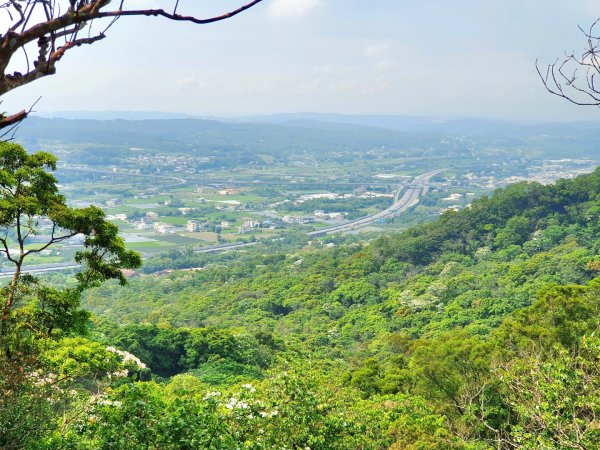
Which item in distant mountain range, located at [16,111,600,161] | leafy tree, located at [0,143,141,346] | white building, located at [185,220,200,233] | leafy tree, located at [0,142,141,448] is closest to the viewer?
leafy tree, located at [0,142,141,448]

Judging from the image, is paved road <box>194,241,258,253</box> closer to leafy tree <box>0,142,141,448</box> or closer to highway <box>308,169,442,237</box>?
highway <box>308,169,442,237</box>

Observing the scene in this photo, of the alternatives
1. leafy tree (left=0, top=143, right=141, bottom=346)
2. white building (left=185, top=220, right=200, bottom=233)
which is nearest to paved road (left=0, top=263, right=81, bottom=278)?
white building (left=185, top=220, right=200, bottom=233)

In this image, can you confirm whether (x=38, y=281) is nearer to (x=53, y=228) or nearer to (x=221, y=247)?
(x=53, y=228)

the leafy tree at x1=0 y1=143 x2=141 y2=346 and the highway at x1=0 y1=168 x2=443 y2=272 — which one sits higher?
the leafy tree at x1=0 y1=143 x2=141 y2=346

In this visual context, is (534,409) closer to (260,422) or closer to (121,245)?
(260,422)

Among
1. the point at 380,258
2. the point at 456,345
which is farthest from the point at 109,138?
the point at 456,345

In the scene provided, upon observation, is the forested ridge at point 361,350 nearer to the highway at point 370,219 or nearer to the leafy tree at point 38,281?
the leafy tree at point 38,281
